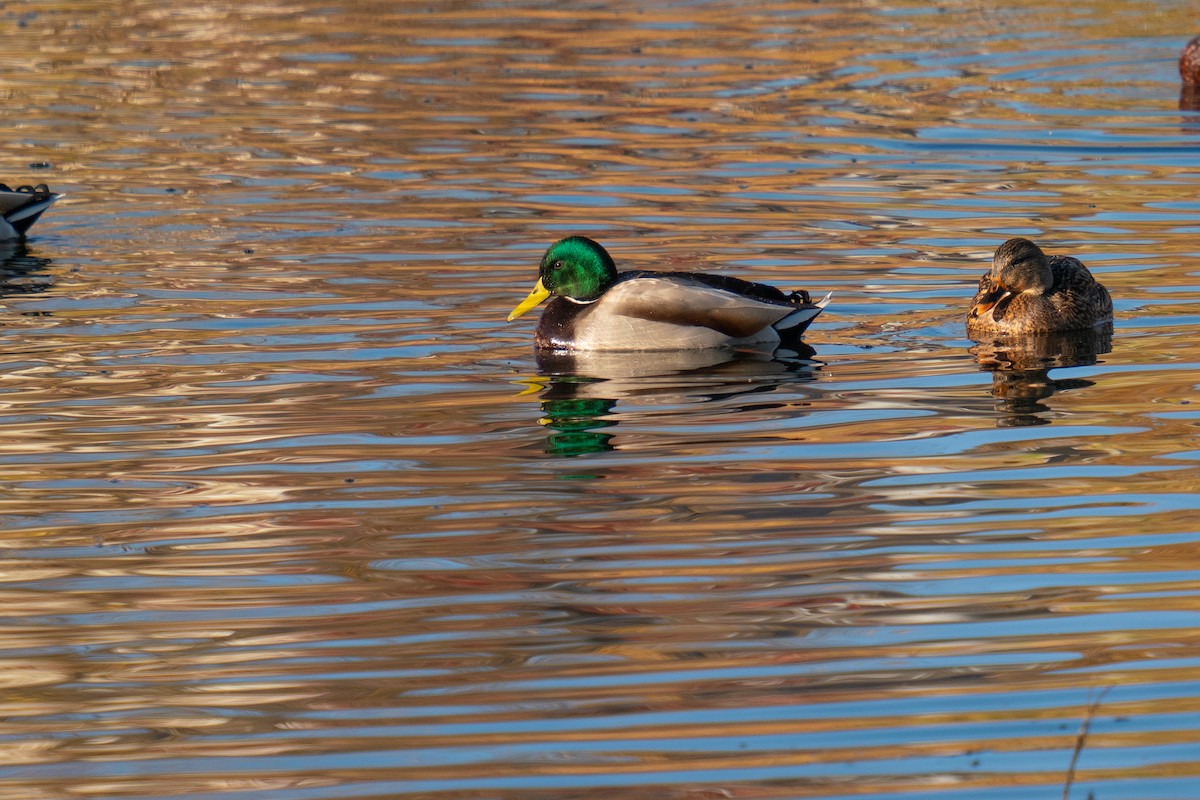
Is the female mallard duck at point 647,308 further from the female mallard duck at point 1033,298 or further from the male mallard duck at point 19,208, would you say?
the male mallard duck at point 19,208

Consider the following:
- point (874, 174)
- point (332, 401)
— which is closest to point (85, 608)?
point (332, 401)

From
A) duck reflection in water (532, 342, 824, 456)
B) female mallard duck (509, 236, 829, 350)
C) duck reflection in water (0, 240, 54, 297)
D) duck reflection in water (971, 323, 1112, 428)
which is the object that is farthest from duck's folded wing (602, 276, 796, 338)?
duck reflection in water (0, 240, 54, 297)

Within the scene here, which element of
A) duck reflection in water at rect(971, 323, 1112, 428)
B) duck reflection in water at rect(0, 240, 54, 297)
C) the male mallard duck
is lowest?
duck reflection in water at rect(971, 323, 1112, 428)

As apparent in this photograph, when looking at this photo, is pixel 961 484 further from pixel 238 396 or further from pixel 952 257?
pixel 952 257

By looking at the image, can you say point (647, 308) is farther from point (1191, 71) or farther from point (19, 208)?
point (1191, 71)

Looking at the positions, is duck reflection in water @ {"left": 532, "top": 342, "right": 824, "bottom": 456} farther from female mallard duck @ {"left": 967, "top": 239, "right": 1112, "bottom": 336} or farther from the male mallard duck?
the male mallard duck

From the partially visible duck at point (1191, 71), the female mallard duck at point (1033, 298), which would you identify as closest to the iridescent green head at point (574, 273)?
the female mallard duck at point (1033, 298)

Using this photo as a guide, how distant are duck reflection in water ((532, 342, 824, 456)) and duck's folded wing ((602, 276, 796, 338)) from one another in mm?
181

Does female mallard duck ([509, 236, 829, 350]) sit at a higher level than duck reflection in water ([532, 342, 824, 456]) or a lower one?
higher

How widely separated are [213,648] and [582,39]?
59.5 ft

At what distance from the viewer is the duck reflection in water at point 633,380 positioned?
873 centimetres

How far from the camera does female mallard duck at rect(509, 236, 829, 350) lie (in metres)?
10.1

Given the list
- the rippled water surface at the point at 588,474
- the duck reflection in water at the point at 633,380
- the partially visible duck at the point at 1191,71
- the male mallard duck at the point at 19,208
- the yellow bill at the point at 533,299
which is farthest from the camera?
the partially visible duck at the point at 1191,71

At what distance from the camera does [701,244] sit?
12.8 m
